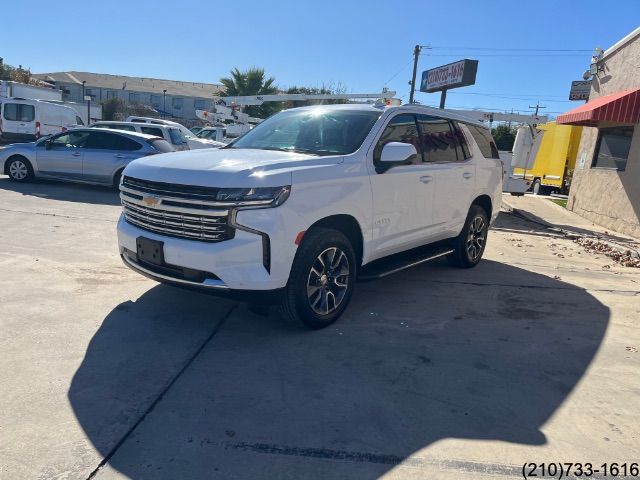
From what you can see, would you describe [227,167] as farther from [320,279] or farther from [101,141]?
[101,141]

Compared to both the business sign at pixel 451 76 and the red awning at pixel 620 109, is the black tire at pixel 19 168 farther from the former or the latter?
the red awning at pixel 620 109

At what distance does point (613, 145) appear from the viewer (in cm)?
1208

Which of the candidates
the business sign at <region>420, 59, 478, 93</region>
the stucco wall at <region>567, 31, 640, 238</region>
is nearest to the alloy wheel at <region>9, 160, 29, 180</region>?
the business sign at <region>420, 59, 478, 93</region>

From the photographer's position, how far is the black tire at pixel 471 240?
650cm

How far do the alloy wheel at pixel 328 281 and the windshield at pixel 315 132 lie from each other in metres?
0.97

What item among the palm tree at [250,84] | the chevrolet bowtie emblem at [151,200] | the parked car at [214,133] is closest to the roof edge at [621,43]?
the chevrolet bowtie emblem at [151,200]

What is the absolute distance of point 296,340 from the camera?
4137 millimetres

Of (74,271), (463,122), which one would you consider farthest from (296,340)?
(463,122)

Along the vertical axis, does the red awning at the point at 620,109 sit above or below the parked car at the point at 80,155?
above

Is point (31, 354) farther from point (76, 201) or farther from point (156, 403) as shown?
point (76, 201)

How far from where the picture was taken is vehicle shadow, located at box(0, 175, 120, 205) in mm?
10516

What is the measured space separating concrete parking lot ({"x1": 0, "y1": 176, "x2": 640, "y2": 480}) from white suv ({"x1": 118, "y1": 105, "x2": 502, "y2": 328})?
19.8 inches

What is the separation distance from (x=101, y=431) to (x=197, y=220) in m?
1.61

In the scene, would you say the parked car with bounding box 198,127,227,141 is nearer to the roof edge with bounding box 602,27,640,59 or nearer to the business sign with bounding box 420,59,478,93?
the business sign with bounding box 420,59,478,93
